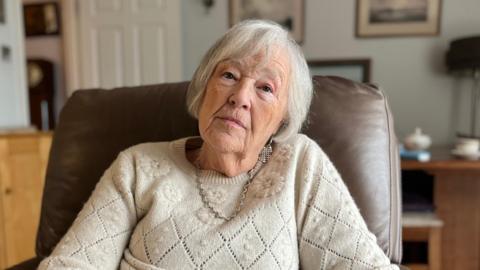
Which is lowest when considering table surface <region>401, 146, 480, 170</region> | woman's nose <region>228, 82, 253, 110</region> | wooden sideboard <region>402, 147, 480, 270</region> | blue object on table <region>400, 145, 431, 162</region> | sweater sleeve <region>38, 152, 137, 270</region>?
wooden sideboard <region>402, 147, 480, 270</region>

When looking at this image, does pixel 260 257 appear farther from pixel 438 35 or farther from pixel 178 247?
pixel 438 35

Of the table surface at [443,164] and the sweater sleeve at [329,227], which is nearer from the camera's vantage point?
the sweater sleeve at [329,227]

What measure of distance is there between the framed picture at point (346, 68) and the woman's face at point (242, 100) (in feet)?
5.17

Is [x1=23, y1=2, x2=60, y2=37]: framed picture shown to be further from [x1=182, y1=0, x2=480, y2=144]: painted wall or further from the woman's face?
the woman's face

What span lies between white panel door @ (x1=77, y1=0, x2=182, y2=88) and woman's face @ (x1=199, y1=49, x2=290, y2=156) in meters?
1.76

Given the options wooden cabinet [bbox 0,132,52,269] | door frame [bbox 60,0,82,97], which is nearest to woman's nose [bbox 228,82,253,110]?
wooden cabinet [bbox 0,132,52,269]

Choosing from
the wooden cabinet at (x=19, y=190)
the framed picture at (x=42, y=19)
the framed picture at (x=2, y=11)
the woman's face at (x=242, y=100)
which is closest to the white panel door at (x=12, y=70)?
the framed picture at (x=2, y=11)

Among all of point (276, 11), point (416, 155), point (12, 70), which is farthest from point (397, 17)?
point (12, 70)

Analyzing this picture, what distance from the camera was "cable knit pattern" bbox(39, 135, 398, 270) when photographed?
2.71ft

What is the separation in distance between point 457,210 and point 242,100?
1377 millimetres

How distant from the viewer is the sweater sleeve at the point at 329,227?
2.65 feet

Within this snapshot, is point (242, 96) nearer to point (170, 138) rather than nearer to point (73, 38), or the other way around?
point (170, 138)

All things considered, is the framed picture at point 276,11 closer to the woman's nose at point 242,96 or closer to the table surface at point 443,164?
the table surface at point 443,164

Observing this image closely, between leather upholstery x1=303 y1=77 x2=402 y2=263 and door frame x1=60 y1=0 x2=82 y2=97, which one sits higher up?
door frame x1=60 y1=0 x2=82 y2=97
